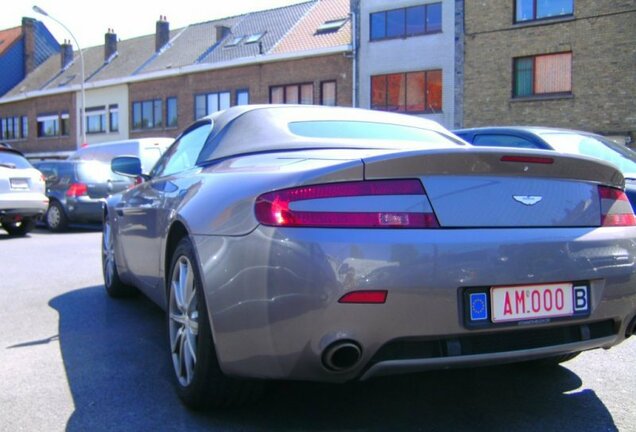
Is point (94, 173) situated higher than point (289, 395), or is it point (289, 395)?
point (94, 173)

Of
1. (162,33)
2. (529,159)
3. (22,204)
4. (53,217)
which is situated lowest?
(53,217)

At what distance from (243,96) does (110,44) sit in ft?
47.4

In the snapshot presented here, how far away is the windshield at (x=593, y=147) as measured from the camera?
6383 millimetres

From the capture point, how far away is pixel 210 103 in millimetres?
30844

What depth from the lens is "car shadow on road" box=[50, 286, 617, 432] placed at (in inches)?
115

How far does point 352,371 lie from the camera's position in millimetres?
2490

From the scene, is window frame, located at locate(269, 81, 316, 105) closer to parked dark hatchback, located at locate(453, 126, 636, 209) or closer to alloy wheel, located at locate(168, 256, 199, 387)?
parked dark hatchback, located at locate(453, 126, 636, 209)

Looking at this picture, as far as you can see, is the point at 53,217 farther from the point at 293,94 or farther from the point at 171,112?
the point at 171,112

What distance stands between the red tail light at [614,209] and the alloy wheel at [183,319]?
1.86m

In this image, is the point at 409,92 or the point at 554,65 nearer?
the point at 554,65

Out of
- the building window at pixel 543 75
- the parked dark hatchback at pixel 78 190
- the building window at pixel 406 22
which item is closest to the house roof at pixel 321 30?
the building window at pixel 406 22

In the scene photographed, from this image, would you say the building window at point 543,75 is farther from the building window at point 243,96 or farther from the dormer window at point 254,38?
the dormer window at point 254,38

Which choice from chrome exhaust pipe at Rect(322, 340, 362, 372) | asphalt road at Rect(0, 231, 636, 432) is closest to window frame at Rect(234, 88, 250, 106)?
asphalt road at Rect(0, 231, 636, 432)

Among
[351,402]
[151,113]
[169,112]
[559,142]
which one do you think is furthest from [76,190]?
[151,113]
